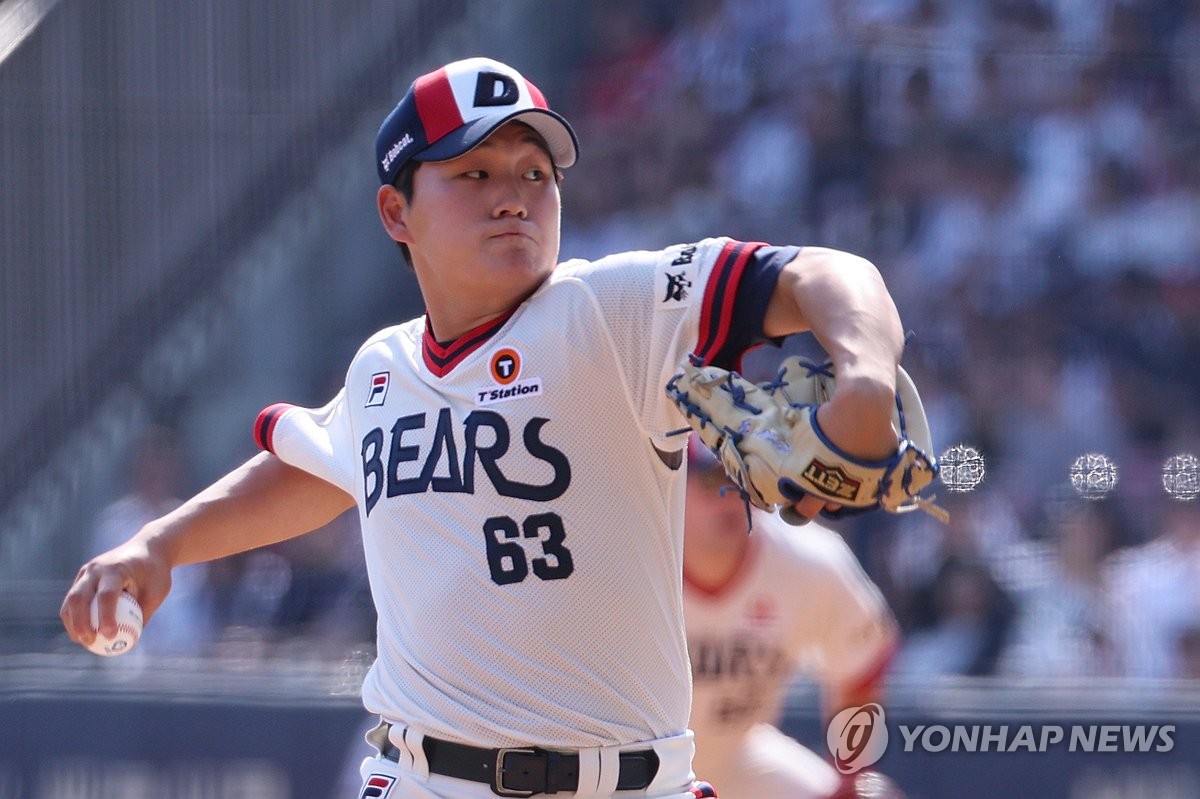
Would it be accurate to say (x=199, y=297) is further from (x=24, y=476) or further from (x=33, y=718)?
(x=33, y=718)

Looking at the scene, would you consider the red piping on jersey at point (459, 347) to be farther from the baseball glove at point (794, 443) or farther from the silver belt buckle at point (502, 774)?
the silver belt buckle at point (502, 774)

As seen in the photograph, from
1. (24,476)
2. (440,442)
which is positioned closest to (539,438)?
(440,442)

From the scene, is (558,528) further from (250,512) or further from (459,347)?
(250,512)

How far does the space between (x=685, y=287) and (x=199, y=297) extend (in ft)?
16.3

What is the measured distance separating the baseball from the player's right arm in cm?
3

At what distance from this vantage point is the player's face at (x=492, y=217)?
2582mm

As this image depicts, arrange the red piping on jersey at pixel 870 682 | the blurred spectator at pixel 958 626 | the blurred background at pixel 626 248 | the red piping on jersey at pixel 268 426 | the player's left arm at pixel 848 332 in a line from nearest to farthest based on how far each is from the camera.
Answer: the player's left arm at pixel 848 332 → the red piping on jersey at pixel 268 426 → the red piping on jersey at pixel 870 682 → the blurred spectator at pixel 958 626 → the blurred background at pixel 626 248

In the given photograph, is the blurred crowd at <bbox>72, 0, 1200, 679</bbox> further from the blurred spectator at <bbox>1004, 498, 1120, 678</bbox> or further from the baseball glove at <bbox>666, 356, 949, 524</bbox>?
the baseball glove at <bbox>666, 356, 949, 524</bbox>

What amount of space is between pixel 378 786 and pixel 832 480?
108 centimetres

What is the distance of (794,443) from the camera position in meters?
1.97

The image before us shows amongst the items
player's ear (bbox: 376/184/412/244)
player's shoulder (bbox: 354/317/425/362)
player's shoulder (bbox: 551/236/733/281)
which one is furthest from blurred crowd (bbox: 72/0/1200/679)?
player's shoulder (bbox: 551/236/733/281)

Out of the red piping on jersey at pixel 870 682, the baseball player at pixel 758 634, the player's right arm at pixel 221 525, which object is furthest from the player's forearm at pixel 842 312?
the red piping on jersey at pixel 870 682

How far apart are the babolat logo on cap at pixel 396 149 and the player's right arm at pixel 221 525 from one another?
65 cm

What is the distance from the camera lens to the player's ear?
9.21 feet
